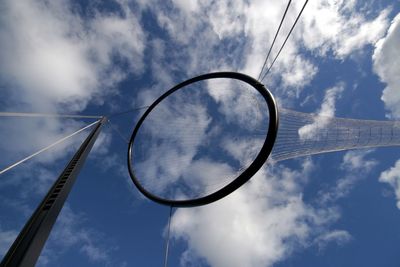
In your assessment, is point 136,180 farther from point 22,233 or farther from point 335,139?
point 335,139

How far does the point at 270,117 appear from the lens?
331 inches

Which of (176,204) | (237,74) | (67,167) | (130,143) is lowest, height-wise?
(67,167)

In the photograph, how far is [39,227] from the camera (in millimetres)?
3295

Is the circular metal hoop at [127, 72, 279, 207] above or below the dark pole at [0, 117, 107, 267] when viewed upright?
above

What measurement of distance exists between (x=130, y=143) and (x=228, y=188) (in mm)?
5586

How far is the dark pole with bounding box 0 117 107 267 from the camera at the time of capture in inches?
115

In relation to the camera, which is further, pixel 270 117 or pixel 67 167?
pixel 270 117

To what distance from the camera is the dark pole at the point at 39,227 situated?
2.91 m

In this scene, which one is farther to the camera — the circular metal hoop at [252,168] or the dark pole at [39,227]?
the circular metal hoop at [252,168]

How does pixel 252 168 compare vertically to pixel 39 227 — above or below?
above

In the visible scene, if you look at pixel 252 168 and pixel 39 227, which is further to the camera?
pixel 252 168

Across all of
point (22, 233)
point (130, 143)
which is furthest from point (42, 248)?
point (130, 143)

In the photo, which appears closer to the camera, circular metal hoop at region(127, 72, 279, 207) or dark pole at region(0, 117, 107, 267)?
dark pole at region(0, 117, 107, 267)

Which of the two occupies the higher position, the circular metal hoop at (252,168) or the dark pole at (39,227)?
the circular metal hoop at (252,168)
